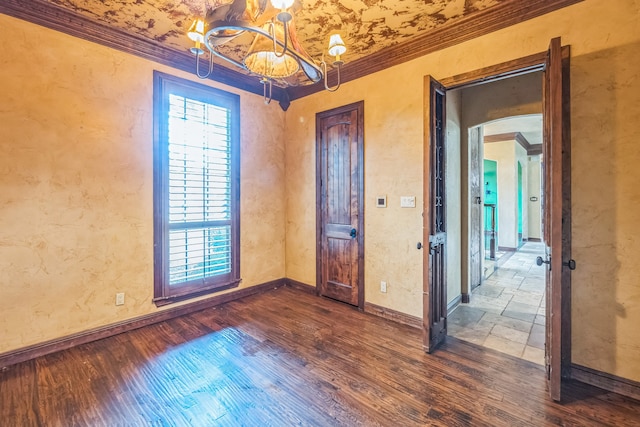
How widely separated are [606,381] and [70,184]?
4635 mm

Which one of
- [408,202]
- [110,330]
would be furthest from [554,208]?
[110,330]

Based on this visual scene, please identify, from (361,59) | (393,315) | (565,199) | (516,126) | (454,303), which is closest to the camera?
(565,199)

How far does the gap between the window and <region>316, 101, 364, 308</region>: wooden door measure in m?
1.16

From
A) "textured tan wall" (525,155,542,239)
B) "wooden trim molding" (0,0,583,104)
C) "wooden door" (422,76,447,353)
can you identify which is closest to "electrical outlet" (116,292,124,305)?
"wooden trim molding" (0,0,583,104)

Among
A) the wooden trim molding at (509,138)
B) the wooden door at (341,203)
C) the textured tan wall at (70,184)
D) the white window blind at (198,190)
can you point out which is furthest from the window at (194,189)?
the wooden trim molding at (509,138)

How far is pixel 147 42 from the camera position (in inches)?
117

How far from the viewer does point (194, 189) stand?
3418mm

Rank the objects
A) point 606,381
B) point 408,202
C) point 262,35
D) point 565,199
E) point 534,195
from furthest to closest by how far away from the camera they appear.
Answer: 1. point 534,195
2. point 408,202
3. point 565,199
4. point 606,381
5. point 262,35

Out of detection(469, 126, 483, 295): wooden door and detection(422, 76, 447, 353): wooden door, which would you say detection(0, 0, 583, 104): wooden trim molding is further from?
detection(469, 126, 483, 295): wooden door

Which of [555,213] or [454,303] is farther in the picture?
[454,303]

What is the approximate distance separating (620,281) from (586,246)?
300 mm

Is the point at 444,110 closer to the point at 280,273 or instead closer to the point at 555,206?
the point at 555,206

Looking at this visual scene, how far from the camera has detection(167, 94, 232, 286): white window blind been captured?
10.7 ft

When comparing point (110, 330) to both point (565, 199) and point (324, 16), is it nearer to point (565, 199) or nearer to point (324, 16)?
point (324, 16)
